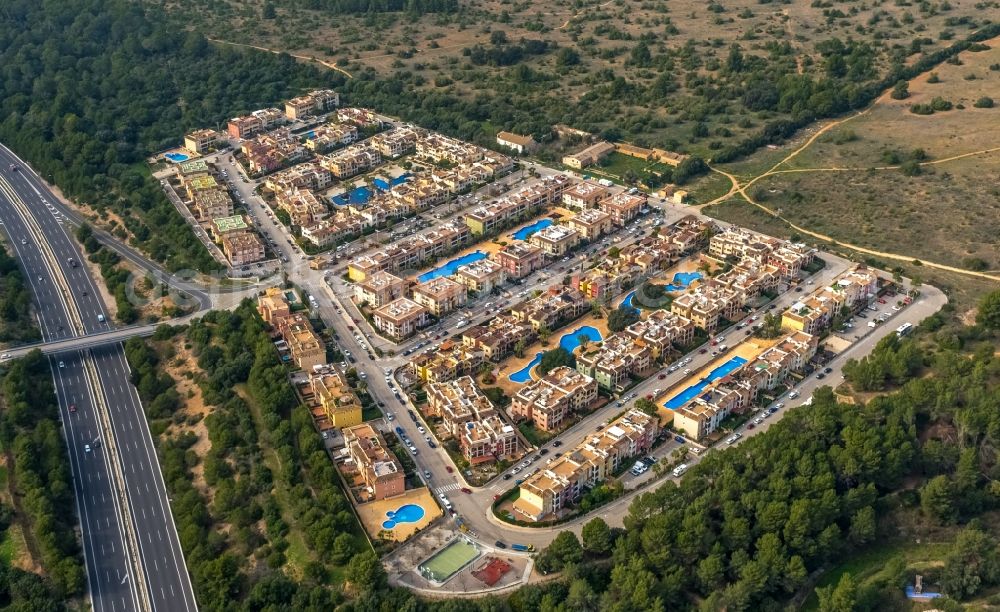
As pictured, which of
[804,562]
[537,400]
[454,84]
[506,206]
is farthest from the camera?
[454,84]

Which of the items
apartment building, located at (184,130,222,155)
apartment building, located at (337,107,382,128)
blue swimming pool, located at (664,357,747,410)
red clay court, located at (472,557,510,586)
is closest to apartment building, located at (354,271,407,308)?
blue swimming pool, located at (664,357,747,410)

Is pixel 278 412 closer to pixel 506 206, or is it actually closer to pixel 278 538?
pixel 278 538

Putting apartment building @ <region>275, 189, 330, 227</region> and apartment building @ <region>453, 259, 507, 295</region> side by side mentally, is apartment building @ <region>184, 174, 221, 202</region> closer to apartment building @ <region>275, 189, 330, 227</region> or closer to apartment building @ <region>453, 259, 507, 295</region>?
apartment building @ <region>275, 189, 330, 227</region>

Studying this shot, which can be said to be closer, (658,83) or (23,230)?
(23,230)

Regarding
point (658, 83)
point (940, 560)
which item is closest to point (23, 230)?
point (658, 83)

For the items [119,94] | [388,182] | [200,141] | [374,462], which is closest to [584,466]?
[374,462]

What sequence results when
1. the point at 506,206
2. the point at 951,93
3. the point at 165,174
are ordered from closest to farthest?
1. the point at 506,206
2. the point at 165,174
3. the point at 951,93
